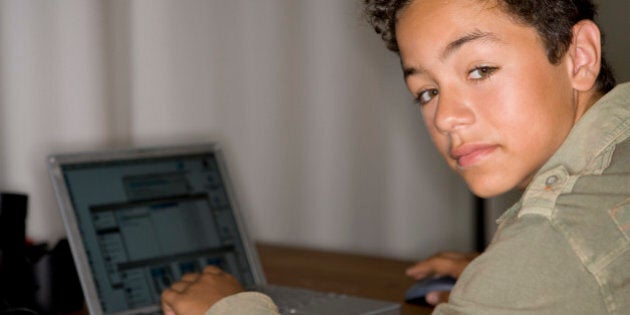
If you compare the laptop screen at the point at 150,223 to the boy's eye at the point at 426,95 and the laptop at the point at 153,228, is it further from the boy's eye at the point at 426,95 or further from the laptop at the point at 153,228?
the boy's eye at the point at 426,95

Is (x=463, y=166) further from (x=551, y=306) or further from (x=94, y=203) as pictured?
(x=94, y=203)

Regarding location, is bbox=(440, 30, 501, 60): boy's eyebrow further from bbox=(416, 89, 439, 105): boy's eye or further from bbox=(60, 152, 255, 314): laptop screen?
bbox=(60, 152, 255, 314): laptop screen

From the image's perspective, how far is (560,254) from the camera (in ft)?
3.05

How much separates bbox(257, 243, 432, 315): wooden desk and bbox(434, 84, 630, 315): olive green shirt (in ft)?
1.77

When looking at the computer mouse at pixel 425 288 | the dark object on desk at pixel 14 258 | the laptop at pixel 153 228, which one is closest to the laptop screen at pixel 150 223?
the laptop at pixel 153 228

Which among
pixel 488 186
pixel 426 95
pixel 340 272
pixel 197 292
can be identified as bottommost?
pixel 340 272

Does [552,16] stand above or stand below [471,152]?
above

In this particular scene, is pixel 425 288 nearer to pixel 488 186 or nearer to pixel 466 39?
pixel 488 186

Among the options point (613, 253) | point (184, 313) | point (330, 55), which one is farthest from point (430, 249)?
point (613, 253)

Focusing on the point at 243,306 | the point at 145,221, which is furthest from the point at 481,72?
the point at 145,221

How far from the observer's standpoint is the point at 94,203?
4.79 feet

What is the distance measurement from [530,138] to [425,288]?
0.48 m

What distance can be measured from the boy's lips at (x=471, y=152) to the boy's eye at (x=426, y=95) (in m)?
0.08

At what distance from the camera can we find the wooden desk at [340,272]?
1633 millimetres
